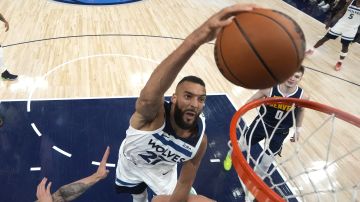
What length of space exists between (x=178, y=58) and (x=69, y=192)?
229cm

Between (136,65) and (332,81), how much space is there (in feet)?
11.9

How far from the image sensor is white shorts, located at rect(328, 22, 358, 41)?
19.6 ft

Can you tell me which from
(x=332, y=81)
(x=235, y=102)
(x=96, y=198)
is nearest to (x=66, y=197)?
(x=96, y=198)

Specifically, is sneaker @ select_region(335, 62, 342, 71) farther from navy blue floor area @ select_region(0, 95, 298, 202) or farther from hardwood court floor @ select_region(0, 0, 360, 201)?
navy blue floor area @ select_region(0, 95, 298, 202)

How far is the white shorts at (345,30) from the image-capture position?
5969 mm

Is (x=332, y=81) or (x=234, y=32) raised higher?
(x=234, y=32)

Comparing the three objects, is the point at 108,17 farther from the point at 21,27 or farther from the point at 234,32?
the point at 234,32

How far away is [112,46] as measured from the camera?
251 inches

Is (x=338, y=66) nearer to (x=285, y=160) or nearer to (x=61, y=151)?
(x=285, y=160)

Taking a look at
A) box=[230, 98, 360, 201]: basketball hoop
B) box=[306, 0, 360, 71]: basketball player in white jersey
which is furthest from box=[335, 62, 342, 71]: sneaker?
box=[230, 98, 360, 201]: basketball hoop

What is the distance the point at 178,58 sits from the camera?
4.65 ft

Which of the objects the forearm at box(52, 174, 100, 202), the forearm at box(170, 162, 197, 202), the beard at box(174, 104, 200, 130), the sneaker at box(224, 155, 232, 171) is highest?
the beard at box(174, 104, 200, 130)

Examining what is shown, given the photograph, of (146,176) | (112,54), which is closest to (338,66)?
(112,54)

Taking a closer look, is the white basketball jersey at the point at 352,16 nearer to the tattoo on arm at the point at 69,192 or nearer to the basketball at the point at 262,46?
the basketball at the point at 262,46
